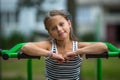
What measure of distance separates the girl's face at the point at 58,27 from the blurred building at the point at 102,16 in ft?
144

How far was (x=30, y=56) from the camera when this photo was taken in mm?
3871

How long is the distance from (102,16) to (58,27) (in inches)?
1820

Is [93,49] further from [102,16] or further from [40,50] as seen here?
[102,16]

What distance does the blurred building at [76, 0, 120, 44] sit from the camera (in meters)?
48.9

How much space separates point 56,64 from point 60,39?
20 centimetres

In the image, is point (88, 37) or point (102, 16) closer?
point (88, 37)

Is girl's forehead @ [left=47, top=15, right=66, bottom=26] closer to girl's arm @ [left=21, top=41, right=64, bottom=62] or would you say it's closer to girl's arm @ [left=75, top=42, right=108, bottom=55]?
girl's arm @ [left=21, top=41, right=64, bottom=62]

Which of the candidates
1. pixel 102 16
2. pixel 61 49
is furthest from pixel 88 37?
pixel 61 49

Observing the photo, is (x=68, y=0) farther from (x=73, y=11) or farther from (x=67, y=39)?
(x=67, y=39)

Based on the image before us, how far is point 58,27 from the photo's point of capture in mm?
3695

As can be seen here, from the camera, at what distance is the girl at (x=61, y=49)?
12.2 feet

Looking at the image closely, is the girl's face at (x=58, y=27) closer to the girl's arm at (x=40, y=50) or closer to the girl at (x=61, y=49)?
the girl at (x=61, y=49)

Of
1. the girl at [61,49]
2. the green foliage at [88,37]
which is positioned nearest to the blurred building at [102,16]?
the green foliage at [88,37]

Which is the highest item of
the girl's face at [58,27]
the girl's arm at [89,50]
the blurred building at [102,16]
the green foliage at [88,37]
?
the girl's face at [58,27]
